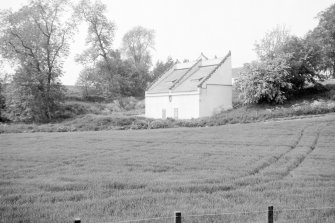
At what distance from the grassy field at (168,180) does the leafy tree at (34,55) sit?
25.9m

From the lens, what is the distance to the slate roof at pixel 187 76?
4091 cm

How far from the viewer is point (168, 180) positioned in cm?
1127

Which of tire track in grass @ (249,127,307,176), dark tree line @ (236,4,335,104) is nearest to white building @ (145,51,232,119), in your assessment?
dark tree line @ (236,4,335,104)

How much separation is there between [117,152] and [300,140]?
1125 centimetres

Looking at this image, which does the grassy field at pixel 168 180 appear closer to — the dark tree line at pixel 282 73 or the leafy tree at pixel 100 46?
the dark tree line at pixel 282 73

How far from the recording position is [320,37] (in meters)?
46.8

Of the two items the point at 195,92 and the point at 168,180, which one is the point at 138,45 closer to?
the point at 195,92

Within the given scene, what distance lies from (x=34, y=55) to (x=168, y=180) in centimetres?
3995

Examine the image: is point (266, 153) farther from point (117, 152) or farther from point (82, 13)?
point (82, 13)

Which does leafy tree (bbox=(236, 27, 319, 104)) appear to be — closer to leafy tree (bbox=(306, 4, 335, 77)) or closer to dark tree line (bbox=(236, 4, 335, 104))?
dark tree line (bbox=(236, 4, 335, 104))

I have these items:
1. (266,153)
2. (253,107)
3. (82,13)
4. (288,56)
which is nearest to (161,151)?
(266,153)

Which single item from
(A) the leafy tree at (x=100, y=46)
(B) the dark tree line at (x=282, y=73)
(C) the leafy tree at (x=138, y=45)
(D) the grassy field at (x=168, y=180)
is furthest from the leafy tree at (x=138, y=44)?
(D) the grassy field at (x=168, y=180)

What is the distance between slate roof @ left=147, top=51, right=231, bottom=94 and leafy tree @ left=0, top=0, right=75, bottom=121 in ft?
44.9

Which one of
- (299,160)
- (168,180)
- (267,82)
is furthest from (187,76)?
(168,180)
